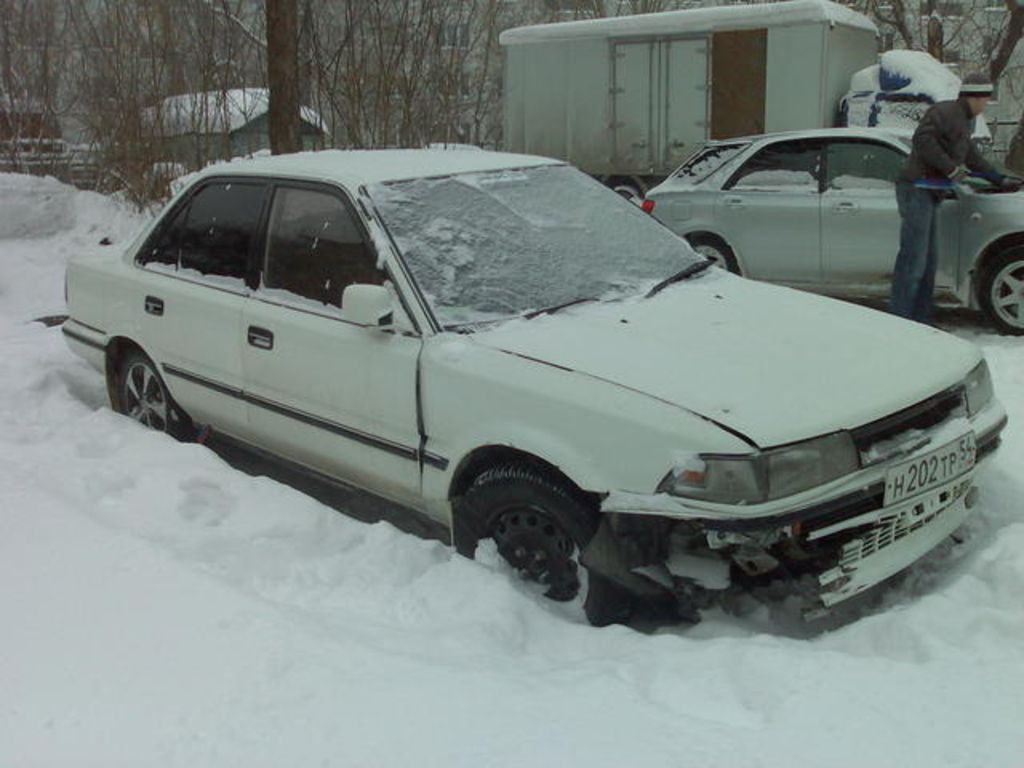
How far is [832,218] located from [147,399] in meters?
5.17

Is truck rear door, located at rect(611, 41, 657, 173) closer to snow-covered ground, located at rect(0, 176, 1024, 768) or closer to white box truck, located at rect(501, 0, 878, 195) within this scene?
white box truck, located at rect(501, 0, 878, 195)

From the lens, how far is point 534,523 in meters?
3.42

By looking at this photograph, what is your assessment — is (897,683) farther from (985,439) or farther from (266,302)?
(266,302)

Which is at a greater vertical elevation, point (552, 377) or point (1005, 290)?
point (552, 377)

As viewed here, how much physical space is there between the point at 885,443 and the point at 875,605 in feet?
2.02

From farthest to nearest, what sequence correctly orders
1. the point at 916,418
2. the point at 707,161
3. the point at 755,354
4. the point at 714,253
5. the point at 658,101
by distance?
Result: the point at 658,101
the point at 707,161
the point at 714,253
the point at 755,354
the point at 916,418

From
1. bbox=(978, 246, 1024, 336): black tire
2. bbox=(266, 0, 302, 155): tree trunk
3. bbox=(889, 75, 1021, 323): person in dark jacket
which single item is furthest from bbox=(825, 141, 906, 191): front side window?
bbox=(266, 0, 302, 155): tree trunk

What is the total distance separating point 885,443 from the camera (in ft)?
10.5

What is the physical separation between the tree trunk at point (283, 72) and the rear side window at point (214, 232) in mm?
4536

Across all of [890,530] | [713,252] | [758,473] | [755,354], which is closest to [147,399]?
[755,354]

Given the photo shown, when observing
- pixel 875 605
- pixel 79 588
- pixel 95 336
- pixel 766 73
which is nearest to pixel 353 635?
pixel 79 588

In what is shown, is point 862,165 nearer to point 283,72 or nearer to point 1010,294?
point 1010,294

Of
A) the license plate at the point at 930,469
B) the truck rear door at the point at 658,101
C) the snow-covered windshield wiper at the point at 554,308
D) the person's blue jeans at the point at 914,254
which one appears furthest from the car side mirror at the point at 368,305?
the truck rear door at the point at 658,101

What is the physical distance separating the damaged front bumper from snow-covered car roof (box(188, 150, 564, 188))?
184 centimetres
